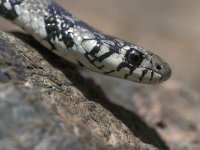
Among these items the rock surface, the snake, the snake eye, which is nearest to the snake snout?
the snake

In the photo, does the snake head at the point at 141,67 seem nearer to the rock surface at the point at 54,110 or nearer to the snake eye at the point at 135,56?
the snake eye at the point at 135,56

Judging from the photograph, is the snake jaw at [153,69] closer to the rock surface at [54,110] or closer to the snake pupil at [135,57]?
the snake pupil at [135,57]

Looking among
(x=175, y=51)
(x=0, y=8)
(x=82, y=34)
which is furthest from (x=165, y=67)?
(x=175, y=51)

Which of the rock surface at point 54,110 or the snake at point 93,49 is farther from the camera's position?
the snake at point 93,49

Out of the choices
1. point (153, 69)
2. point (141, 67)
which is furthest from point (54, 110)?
point (153, 69)

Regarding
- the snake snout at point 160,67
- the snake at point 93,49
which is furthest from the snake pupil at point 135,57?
the snake snout at point 160,67

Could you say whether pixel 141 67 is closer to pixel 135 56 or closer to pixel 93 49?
pixel 135 56

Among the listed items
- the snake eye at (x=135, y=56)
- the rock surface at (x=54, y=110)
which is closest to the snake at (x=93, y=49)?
the snake eye at (x=135, y=56)

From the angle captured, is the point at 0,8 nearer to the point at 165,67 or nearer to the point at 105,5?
the point at 165,67
